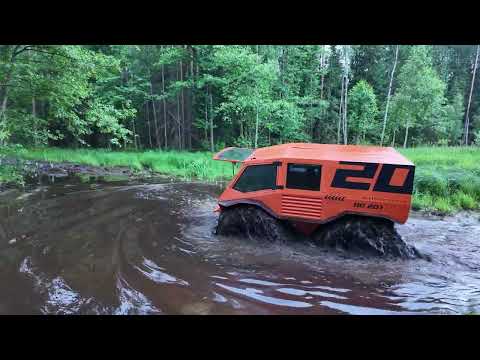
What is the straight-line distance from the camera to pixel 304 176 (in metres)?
7.30

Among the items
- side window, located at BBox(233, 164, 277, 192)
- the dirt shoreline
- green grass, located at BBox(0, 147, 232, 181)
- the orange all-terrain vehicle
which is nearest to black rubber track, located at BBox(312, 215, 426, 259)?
the orange all-terrain vehicle

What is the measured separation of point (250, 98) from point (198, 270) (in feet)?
54.2

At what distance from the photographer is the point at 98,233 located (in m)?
8.13

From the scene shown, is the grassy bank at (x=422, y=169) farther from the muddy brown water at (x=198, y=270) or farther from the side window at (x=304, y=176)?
the side window at (x=304, y=176)

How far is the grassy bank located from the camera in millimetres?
11195

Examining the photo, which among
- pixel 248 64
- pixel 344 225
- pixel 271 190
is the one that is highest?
pixel 248 64

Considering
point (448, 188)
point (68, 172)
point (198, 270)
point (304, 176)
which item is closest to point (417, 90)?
point (448, 188)

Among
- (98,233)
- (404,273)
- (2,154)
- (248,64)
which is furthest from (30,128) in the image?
(248,64)

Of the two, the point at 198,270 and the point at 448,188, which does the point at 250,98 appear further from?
A: the point at 198,270

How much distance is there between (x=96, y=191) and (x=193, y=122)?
1612cm

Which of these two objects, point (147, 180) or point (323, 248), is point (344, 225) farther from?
point (147, 180)

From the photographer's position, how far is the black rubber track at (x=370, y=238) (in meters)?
7.11

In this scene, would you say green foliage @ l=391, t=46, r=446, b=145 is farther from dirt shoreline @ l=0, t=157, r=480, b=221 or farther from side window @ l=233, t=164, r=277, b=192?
side window @ l=233, t=164, r=277, b=192

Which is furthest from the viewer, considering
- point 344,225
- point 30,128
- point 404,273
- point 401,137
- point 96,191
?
point 401,137
